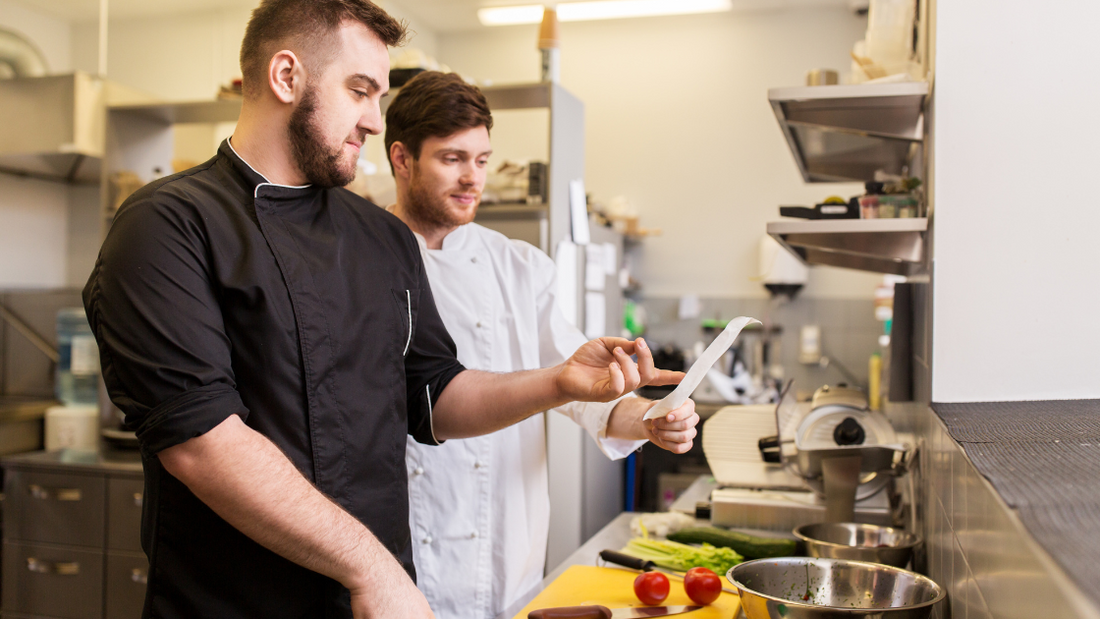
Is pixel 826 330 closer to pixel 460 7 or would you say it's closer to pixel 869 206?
pixel 460 7

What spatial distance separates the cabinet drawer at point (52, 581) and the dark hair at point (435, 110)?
2.24 meters

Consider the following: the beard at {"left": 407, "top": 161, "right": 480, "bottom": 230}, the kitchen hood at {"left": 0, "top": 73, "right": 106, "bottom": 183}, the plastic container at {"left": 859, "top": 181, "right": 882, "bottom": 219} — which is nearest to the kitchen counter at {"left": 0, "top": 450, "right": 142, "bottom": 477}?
the kitchen hood at {"left": 0, "top": 73, "right": 106, "bottom": 183}

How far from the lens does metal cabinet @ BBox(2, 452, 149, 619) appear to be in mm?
3012

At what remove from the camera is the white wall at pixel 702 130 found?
16.9 ft

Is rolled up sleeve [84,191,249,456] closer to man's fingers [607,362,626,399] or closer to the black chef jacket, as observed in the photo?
the black chef jacket

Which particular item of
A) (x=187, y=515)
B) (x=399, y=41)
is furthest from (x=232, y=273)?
(x=399, y=41)

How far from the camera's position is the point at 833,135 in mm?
2143

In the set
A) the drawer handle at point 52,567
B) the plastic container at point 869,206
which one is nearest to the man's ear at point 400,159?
the plastic container at point 869,206

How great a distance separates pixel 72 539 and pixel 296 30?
2.72m

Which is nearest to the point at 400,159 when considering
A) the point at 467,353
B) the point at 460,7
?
the point at 467,353

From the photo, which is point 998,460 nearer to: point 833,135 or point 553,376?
point 553,376

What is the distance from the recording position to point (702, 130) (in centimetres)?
534

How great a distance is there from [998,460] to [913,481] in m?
1.08

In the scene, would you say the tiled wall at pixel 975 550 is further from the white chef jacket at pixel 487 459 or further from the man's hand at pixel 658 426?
the white chef jacket at pixel 487 459
